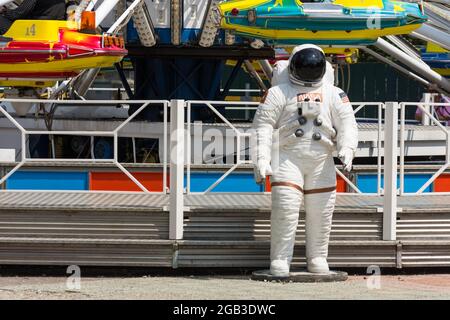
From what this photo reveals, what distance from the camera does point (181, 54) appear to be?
1609cm

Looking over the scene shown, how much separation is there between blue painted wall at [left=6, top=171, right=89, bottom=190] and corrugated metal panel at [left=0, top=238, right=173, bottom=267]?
9.25 feet

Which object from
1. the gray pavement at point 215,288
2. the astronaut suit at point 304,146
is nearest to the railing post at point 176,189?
the gray pavement at point 215,288

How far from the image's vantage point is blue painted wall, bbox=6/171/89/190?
13.1m

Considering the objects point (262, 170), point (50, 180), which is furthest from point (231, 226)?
point (50, 180)

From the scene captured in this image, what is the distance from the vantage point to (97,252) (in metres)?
10.2

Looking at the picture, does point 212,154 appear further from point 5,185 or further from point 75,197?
point 75,197

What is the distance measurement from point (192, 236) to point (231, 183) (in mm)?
2771

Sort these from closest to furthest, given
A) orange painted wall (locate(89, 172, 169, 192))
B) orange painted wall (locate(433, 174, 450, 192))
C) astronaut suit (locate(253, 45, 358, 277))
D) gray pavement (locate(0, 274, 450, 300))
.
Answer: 1. gray pavement (locate(0, 274, 450, 300))
2. astronaut suit (locate(253, 45, 358, 277))
3. orange painted wall (locate(89, 172, 169, 192))
4. orange painted wall (locate(433, 174, 450, 192))

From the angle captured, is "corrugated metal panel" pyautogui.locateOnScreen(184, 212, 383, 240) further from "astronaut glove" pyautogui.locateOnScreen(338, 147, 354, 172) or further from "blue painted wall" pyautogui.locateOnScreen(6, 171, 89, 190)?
"blue painted wall" pyautogui.locateOnScreen(6, 171, 89, 190)

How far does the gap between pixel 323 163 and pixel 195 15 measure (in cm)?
699

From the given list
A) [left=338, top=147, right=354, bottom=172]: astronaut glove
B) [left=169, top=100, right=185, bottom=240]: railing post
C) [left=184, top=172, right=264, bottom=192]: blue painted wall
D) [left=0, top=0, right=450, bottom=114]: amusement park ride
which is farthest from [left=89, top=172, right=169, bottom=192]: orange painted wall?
[left=338, top=147, right=354, bottom=172]: astronaut glove

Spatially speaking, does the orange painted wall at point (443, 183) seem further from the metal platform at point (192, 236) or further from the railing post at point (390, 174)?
the railing post at point (390, 174)

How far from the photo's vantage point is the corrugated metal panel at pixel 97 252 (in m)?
10.2
